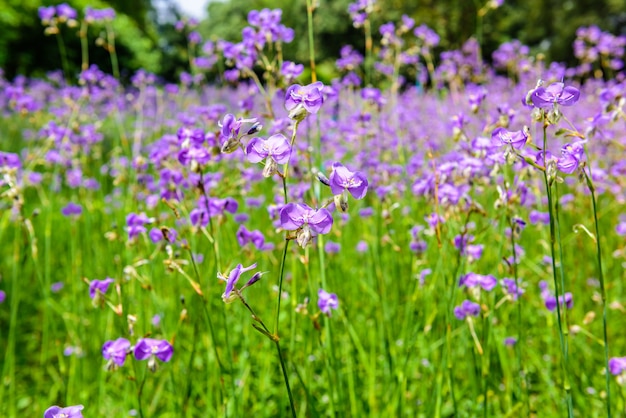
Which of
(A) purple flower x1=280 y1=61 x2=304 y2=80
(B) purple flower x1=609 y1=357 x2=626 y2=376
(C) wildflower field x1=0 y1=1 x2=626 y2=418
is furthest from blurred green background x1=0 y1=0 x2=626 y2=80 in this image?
(B) purple flower x1=609 y1=357 x2=626 y2=376

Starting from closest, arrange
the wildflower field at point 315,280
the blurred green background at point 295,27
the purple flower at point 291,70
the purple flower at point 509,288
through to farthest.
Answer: the wildflower field at point 315,280
the purple flower at point 509,288
the purple flower at point 291,70
the blurred green background at point 295,27

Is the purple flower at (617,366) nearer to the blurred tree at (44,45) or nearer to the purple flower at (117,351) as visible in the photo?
the purple flower at (117,351)

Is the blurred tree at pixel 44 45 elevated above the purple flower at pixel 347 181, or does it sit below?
above

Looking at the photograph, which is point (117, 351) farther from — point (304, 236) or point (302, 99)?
point (302, 99)

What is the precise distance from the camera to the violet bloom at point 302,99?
959 millimetres

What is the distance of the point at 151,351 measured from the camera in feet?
4.50

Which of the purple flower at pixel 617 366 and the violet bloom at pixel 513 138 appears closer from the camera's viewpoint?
the violet bloom at pixel 513 138

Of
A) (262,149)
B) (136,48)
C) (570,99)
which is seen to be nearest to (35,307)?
(262,149)

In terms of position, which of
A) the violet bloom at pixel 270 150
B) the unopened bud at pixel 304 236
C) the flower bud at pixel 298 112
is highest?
the flower bud at pixel 298 112

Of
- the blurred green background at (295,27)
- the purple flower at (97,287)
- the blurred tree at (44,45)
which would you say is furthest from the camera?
the blurred green background at (295,27)

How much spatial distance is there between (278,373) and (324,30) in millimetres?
21519

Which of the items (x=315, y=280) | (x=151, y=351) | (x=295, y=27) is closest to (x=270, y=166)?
(x=151, y=351)

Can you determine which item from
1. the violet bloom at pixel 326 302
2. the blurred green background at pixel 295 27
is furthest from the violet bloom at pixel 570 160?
the blurred green background at pixel 295 27

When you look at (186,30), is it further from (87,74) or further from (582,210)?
(582,210)
